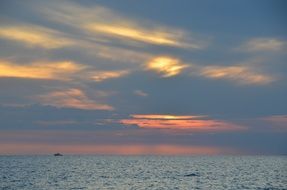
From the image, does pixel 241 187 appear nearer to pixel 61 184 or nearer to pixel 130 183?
pixel 130 183

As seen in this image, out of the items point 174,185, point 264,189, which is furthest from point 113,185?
point 264,189

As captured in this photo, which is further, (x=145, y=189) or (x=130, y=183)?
(x=130, y=183)

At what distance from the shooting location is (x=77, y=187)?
277ft

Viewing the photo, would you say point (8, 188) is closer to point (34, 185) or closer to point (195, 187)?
point (34, 185)

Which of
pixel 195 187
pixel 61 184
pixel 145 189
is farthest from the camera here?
pixel 61 184

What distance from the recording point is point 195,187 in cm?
8519

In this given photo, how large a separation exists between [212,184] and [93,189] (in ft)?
80.3

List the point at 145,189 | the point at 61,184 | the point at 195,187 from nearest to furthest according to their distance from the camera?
1. the point at 145,189
2. the point at 195,187
3. the point at 61,184

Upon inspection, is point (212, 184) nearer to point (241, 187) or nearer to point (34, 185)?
point (241, 187)

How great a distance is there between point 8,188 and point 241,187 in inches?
1671

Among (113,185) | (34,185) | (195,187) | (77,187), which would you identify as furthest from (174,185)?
(34,185)

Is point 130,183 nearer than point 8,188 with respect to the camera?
No

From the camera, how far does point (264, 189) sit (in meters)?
82.8

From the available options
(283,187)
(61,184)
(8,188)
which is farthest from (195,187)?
(8,188)
